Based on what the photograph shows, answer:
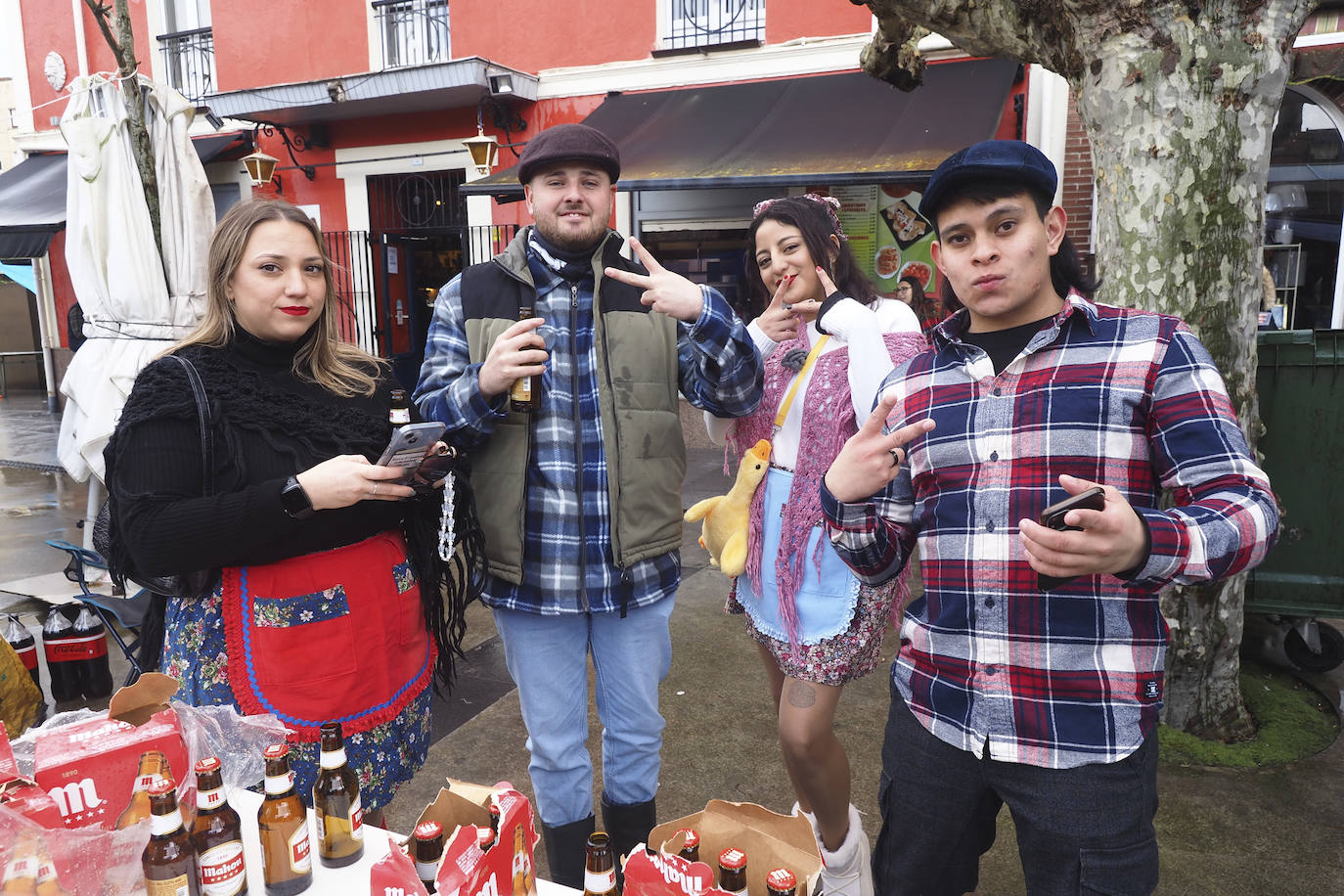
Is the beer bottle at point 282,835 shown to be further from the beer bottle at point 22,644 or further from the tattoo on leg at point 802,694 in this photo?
the beer bottle at point 22,644

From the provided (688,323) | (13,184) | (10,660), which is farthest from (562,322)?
(13,184)

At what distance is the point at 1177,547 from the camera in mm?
1341

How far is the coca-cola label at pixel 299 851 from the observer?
146 cm

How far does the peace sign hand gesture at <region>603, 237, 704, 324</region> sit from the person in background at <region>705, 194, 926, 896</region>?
12.3 inches

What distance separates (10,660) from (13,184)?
38.6 ft

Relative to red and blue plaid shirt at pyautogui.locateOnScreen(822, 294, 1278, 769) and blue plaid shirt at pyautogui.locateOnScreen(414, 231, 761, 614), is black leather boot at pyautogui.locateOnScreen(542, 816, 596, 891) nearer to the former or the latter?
blue plaid shirt at pyautogui.locateOnScreen(414, 231, 761, 614)

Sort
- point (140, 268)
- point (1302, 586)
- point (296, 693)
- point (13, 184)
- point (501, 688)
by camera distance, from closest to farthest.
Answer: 1. point (296, 693)
2. point (1302, 586)
3. point (501, 688)
4. point (140, 268)
5. point (13, 184)

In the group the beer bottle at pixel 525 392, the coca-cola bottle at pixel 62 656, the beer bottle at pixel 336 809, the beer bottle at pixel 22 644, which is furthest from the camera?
the coca-cola bottle at pixel 62 656

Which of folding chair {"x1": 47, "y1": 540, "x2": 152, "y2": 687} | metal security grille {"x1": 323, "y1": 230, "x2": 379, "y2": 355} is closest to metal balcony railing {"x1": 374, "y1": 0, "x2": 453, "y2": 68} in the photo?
metal security grille {"x1": 323, "y1": 230, "x2": 379, "y2": 355}

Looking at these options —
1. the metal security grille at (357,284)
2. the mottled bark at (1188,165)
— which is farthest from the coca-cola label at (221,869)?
the metal security grille at (357,284)

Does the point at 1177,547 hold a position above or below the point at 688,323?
below

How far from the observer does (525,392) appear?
2.27 meters

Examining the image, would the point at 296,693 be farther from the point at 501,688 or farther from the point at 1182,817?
the point at 1182,817

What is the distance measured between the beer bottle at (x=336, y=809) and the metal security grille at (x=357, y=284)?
9.94 meters
